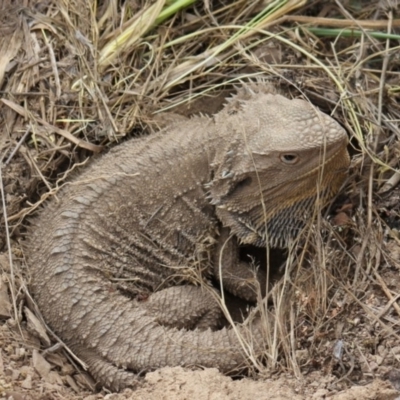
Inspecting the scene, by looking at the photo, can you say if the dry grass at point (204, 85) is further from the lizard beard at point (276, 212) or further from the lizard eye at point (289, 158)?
the lizard eye at point (289, 158)

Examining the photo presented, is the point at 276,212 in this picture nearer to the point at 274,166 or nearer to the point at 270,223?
the point at 270,223

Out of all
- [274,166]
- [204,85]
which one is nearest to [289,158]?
[274,166]

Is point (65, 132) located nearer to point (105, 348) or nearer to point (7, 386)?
point (105, 348)

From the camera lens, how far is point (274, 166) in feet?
14.3

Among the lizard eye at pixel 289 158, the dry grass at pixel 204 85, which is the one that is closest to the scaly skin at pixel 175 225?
the lizard eye at pixel 289 158

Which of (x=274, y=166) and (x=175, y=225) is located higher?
(x=274, y=166)

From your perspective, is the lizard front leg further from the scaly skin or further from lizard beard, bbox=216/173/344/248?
lizard beard, bbox=216/173/344/248

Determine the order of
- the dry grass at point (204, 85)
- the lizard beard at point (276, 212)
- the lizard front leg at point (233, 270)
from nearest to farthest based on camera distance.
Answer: the dry grass at point (204, 85), the lizard beard at point (276, 212), the lizard front leg at point (233, 270)

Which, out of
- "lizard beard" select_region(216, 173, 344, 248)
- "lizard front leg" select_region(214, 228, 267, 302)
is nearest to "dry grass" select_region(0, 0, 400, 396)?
"lizard beard" select_region(216, 173, 344, 248)

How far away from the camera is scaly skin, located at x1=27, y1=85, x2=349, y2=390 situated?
4109 millimetres

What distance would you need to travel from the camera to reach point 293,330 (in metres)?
3.95

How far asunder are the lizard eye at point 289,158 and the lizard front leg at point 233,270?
59 cm

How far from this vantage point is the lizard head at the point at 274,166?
4.26m

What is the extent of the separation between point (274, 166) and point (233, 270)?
27.2 inches
